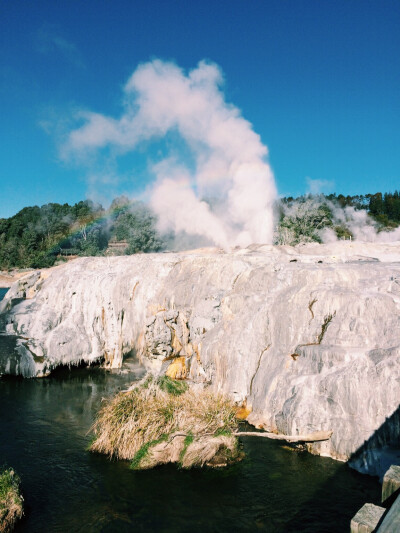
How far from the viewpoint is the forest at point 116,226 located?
52562mm

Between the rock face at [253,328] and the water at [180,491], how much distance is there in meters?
0.99

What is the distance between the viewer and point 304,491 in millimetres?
10586

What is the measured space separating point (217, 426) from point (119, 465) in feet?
10.3

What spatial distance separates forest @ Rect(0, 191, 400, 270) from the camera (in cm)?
5256

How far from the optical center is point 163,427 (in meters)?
12.0

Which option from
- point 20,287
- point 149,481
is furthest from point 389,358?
point 20,287

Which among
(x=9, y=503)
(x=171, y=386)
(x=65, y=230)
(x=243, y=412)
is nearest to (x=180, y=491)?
(x=171, y=386)

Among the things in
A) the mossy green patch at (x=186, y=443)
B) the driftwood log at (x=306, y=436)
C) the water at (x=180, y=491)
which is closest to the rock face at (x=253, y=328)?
the driftwood log at (x=306, y=436)

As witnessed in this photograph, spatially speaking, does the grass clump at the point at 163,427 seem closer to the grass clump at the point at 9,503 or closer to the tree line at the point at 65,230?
the grass clump at the point at 9,503

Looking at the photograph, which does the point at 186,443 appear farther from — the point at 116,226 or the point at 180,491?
the point at 116,226

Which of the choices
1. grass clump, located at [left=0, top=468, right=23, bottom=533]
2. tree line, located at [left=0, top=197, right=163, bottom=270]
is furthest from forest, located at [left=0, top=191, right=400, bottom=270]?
grass clump, located at [left=0, top=468, right=23, bottom=533]

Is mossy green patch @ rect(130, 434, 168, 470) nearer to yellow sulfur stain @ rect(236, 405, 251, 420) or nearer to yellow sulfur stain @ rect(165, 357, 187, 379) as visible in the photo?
yellow sulfur stain @ rect(236, 405, 251, 420)

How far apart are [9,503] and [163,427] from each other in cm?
431

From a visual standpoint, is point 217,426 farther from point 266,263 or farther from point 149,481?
point 266,263
